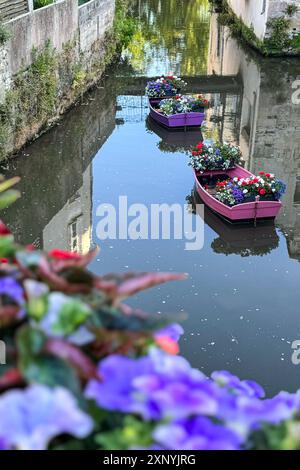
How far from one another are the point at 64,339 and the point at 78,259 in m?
0.41

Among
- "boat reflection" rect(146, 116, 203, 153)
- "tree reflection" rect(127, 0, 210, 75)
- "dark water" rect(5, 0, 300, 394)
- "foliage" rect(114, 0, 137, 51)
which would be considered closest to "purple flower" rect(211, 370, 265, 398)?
"dark water" rect(5, 0, 300, 394)

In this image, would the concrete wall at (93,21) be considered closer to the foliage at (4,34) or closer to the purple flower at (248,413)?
the foliage at (4,34)

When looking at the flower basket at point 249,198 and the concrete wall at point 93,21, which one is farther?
the concrete wall at point 93,21

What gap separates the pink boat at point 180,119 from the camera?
15766 millimetres

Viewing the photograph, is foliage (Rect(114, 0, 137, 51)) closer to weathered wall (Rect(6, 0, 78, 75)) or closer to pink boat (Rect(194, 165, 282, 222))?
weathered wall (Rect(6, 0, 78, 75))

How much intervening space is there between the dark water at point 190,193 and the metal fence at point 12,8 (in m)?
2.92

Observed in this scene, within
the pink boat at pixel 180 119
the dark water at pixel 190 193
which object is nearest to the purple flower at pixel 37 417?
the dark water at pixel 190 193

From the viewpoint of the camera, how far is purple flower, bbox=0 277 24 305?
1.09 m

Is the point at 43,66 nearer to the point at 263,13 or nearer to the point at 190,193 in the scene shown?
the point at 190,193

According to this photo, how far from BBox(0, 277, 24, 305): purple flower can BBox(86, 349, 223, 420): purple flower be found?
0.22 m

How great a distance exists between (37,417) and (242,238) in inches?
378

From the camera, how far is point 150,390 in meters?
0.95

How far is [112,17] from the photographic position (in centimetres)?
2183

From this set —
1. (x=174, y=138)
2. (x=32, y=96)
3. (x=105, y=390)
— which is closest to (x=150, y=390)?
(x=105, y=390)
